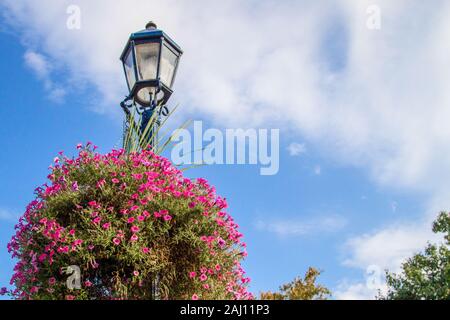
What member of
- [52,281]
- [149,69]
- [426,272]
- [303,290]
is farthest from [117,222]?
[426,272]

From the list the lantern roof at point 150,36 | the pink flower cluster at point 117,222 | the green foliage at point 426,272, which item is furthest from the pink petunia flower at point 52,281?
the green foliage at point 426,272

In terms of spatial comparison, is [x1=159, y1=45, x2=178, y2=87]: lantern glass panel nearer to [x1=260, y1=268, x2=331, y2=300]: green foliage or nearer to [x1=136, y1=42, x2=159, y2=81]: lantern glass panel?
[x1=136, y1=42, x2=159, y2=81]: lantern glass panel

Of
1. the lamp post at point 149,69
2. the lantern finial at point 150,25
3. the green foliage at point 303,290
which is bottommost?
the green foliage at point 303,290

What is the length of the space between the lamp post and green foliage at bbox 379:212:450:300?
63.5ft

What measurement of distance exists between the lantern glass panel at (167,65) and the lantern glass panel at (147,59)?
0.10m

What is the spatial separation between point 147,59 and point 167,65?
0.29m

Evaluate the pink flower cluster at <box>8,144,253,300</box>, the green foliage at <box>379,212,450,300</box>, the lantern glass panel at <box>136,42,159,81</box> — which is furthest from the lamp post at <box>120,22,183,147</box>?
the green foliage at <box>379,212,450,300</box>

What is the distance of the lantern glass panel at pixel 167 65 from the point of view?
7.42 metres

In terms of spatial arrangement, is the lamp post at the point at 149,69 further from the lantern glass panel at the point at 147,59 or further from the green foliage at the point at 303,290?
the green foliage at the point at 303,290

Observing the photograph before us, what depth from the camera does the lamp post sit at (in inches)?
288
